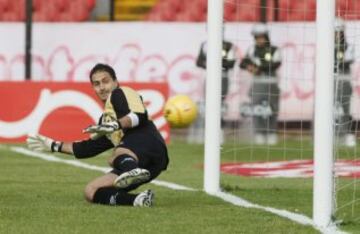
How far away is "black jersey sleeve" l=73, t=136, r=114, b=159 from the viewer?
11.4m

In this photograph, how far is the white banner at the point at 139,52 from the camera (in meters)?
22.1

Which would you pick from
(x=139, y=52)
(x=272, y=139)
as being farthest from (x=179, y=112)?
(x=139, y=52)

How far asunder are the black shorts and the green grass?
351mm

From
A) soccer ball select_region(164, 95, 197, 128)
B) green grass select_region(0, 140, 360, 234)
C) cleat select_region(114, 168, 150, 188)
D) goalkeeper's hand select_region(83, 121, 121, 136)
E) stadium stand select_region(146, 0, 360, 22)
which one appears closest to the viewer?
green grass select_region(0, 140, 360, 234)

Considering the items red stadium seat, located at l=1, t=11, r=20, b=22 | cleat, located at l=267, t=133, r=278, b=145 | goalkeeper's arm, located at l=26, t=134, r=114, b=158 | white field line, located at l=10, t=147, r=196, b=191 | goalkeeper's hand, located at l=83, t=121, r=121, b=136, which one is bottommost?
cleat, located at l=267, t=133, r=278, b=145

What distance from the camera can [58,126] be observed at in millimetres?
19828

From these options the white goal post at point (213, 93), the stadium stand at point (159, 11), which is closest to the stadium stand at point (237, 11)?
the stadium stand at point (159, 11)

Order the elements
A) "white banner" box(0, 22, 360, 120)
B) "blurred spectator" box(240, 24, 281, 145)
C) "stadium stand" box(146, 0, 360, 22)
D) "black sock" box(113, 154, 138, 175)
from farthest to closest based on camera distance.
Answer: "stadium stand" box(146, 0, 360, 22)
"white banner" box(0, 22, 360, 120)
"blurred spectator" box(240, 24, 281, 145)
"black sock" box(113, 154, 138, 175)

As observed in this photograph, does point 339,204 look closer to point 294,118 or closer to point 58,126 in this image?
point 58,126

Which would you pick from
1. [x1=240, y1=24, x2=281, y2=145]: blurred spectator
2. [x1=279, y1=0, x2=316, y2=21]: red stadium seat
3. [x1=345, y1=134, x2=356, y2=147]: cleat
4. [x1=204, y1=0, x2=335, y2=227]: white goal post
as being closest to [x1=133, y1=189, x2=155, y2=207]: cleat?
[x1=204, y1=0, x2=335, y2=227]: white goal post

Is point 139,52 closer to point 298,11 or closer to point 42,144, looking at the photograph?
point 298,11

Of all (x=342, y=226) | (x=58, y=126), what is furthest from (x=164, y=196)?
(x=58, y=126)

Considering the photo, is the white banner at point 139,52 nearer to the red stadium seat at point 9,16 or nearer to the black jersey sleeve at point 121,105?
the red stadium seat at point 9,16

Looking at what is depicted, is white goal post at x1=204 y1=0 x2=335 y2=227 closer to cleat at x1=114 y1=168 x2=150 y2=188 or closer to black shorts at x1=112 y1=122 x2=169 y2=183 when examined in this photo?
cleat at x1=114 y1=168 x2=150 y2=188
